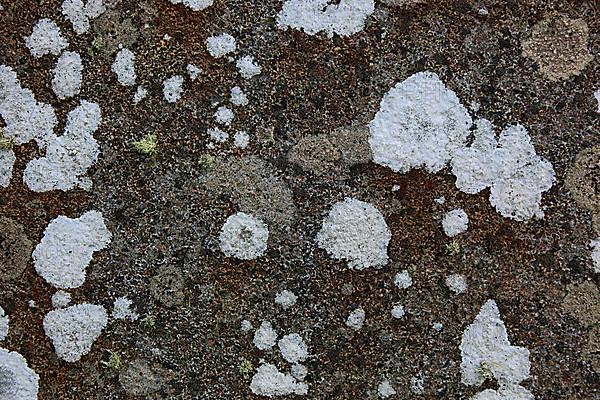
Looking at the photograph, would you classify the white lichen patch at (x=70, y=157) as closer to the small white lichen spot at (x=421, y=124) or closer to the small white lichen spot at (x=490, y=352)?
the small white lichen spot at (x=421, y=124)

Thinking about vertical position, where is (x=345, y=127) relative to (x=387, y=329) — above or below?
above

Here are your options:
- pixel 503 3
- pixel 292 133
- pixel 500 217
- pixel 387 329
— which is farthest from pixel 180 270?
pixel 503 3

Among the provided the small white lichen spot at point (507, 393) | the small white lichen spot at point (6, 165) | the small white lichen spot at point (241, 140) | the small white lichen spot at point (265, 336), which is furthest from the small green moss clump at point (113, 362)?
the small white lichen spot at point (507, 393)

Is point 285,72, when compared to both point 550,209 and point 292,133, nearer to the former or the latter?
point 292,133

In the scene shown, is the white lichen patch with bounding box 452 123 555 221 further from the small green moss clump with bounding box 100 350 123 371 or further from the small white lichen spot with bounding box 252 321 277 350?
the small green moss clump with bounding box 100 350 123 371

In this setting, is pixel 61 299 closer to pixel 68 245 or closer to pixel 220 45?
pixel 68 245

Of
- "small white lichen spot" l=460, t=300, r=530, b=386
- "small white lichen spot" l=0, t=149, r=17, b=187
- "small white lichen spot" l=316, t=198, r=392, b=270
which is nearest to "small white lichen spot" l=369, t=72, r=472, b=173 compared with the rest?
"small white lichen spot" l=316, t=198, r=392, b=270

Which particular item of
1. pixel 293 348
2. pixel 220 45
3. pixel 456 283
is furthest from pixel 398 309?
pixel 220 45
